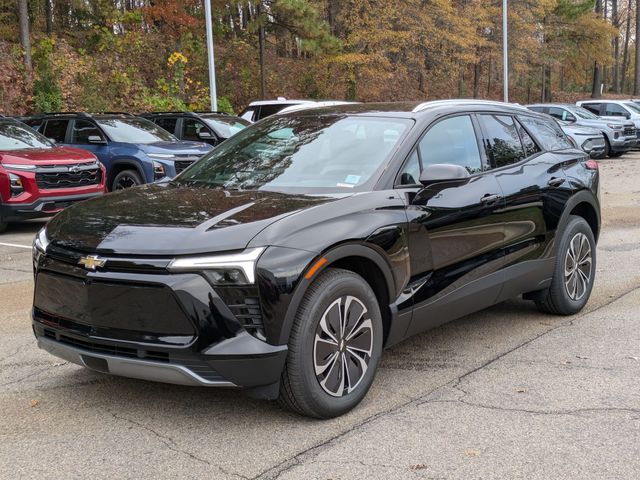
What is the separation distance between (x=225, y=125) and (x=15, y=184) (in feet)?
17.7

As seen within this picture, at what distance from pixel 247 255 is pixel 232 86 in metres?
31.7

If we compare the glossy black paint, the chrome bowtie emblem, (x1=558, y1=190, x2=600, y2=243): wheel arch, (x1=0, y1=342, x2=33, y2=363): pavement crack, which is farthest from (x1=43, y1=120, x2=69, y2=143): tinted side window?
the chrome bowtie emblem

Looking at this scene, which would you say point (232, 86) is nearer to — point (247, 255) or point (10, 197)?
point (10, 197)

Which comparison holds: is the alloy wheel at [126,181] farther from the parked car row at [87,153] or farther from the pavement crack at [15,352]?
the pavement crack at [15,352]

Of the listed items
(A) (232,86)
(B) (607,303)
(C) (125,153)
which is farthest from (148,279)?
(A) (232,86)

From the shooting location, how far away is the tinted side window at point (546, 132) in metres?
5.86

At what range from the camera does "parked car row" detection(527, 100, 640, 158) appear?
73.9ft

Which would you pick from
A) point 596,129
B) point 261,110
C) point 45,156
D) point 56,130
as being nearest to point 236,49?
point 596,129

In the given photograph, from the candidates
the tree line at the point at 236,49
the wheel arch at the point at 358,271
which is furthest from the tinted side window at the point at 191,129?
the wheel arch at the point at 358,271

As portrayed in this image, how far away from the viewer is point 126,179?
12938 mm

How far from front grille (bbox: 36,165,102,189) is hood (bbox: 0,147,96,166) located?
0.41 feet

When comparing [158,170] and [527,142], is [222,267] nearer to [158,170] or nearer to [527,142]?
[527,142]

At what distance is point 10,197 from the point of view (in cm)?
1057

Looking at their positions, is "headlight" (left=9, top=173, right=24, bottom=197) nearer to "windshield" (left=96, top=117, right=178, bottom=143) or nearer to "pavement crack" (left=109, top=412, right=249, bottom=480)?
"windshield" (left=96, top=117, right=178, bottom=143)
